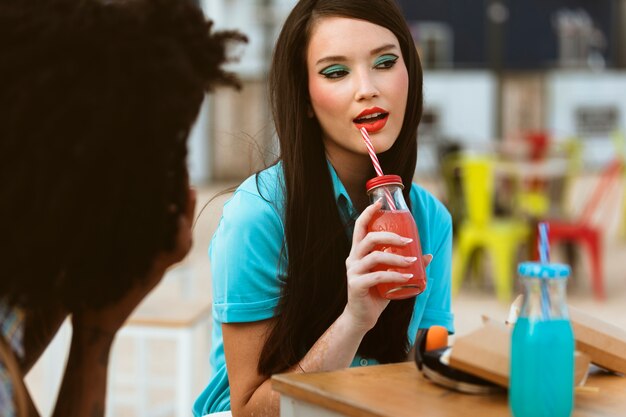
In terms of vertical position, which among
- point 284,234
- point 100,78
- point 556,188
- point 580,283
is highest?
point 100,78

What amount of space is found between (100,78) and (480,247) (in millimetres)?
6535

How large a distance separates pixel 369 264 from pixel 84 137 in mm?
604

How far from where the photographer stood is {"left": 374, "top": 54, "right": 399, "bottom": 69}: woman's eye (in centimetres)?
211

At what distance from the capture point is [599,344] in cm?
182

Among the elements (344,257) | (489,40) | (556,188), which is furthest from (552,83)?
(344,257)

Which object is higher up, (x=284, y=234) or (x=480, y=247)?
(x=284, y=234)

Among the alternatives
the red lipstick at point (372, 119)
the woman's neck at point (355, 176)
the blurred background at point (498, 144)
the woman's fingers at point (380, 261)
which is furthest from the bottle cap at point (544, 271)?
the blurred background at point (498, 144)

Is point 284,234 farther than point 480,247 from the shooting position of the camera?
No

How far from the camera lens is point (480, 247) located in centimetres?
771

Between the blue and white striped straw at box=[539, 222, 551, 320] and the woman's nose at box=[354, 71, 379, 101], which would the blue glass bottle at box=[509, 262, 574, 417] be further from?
the woman's nose at box=[354, 71, 379, 101]

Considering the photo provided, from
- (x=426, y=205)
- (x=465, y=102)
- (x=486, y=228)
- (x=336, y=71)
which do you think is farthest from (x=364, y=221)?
(x=465, y=102)

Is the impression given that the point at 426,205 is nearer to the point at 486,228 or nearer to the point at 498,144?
the point at 486,228

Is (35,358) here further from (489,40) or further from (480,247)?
(489,40)

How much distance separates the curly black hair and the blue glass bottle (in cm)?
53
